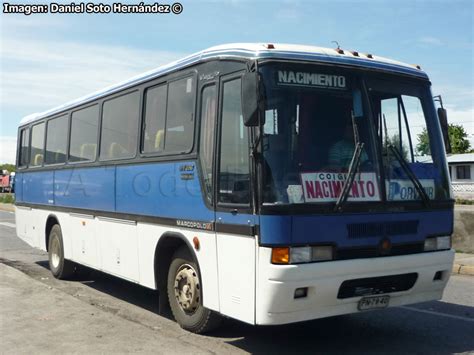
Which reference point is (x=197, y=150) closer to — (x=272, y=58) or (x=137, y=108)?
(x=272, y=58)

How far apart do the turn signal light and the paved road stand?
1.22 meters

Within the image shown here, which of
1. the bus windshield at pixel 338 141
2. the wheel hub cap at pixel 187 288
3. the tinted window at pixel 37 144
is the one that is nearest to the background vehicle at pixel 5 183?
the tinted window at pixel 37 144

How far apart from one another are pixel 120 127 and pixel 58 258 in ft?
12.0

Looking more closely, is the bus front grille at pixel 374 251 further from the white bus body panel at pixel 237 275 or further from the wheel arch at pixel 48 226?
the wheel arch at pixel 48 226

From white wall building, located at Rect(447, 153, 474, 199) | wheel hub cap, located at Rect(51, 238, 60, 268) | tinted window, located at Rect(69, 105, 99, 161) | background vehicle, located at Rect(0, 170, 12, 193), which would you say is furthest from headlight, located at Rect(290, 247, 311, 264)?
background vehicle, located at Rect(0, 170, 12, 193)

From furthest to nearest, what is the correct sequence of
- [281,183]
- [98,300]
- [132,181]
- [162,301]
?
[98,300] < [132,181] < [162,301] < [281,183]

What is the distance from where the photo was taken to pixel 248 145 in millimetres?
5316

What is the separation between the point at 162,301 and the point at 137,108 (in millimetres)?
2515

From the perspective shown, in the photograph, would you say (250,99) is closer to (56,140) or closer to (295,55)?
Answer: (295,55)

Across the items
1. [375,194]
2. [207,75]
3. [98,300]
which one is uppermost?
[207,75]

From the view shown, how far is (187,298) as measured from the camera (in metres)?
6.45

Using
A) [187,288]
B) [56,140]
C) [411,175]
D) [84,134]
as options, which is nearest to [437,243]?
[411,175]

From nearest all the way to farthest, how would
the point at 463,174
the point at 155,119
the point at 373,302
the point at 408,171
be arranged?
the point at 373,302 → the point at 408,171 → the point at 155,119 → the point at 463,174

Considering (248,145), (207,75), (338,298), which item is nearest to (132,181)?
(207,75)
